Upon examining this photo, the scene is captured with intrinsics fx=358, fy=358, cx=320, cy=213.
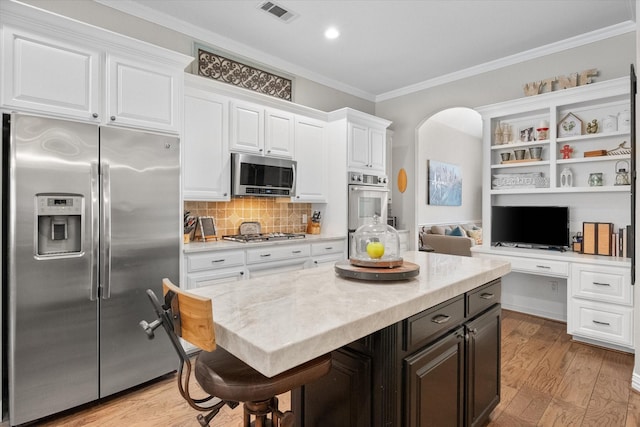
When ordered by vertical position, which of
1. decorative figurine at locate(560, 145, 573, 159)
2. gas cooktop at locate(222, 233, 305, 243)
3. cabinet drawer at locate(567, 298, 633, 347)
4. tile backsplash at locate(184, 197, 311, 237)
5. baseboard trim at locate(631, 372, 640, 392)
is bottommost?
baseboard trim at locate(631, 372, 640, 392)

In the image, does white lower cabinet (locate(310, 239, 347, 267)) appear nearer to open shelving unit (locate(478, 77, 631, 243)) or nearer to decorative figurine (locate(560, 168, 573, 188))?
open shelving unit (locate(478, 77, 631, 243))

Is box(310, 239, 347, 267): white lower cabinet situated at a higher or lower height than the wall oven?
lower

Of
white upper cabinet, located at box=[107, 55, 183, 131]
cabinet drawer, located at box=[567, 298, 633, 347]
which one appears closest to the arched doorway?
cabinet drawer, located at box=[567, 298, 633, 347]

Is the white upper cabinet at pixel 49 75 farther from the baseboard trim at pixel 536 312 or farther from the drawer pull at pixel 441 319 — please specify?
the baseboard trim at pixel 536 312

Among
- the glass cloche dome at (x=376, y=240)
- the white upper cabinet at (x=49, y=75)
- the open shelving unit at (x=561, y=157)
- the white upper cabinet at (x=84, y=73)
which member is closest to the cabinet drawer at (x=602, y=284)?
the open shelving unit at (x=561, y=157)

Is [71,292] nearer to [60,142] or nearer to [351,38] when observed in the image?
[60,142]

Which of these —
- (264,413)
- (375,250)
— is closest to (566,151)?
(375,250)

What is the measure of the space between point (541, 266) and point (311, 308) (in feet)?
10.7

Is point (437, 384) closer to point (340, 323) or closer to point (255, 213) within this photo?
point (340, 323)

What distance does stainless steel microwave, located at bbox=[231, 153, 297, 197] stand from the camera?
3504mm

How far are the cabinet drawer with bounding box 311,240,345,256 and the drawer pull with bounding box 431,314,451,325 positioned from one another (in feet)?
7.68

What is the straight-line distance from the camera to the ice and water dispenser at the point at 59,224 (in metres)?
2.13

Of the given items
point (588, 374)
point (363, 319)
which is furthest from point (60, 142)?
point (588, 374)

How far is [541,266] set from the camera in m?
3.60
